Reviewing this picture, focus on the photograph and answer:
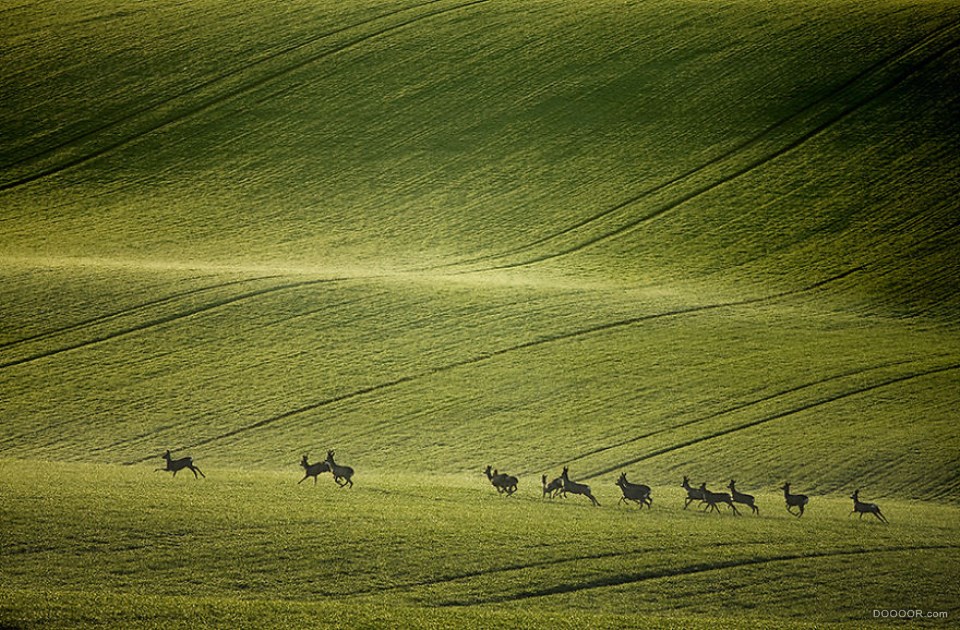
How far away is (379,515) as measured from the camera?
20.5 meters

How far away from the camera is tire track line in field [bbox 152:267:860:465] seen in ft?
96.4

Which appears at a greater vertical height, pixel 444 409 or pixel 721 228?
pixel 721 228

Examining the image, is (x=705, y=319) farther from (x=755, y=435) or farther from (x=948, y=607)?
(x=948, y=607)

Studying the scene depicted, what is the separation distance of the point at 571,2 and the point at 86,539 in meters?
58.2

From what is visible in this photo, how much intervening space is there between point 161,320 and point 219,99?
2649 cm

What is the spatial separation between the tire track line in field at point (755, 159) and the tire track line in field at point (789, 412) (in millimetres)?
16104

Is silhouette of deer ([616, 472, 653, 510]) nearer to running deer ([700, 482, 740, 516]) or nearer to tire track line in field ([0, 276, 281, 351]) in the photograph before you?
running deer ([700, 482, 740, 516])

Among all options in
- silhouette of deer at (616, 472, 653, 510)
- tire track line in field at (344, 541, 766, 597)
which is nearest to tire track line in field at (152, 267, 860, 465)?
silhouette of deer at (616, 472, 653, 510)

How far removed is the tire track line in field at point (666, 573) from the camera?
55.7 feet

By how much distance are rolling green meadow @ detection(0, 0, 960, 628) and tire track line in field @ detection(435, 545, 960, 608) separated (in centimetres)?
9

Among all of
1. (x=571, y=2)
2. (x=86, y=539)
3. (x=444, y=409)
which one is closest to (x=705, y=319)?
(x=444, y=409)

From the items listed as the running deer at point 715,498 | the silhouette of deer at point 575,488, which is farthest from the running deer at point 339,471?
the running deer at point 715,498

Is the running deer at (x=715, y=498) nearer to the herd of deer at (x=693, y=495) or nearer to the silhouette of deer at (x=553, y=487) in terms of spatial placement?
the herd of deer at (x=693, y=495)

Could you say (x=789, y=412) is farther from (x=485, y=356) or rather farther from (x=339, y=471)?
(x=339, y=471)
